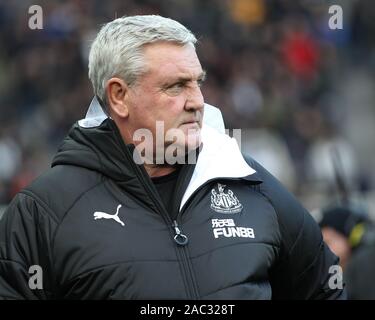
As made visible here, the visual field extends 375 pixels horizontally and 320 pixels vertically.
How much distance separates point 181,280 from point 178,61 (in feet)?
2.30

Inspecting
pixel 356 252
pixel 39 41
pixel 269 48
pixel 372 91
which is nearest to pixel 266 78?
pixel 269 48

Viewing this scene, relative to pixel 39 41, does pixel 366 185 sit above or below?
below

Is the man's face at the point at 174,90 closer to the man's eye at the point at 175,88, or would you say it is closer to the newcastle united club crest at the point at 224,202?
the man's eye at the point at 175,88

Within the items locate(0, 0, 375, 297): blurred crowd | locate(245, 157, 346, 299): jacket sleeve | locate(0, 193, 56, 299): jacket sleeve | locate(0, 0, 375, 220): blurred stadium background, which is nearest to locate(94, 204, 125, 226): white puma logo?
locate(0, 193, 56, 299): jacket sleeve

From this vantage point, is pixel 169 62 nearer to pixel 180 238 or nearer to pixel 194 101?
pixel 194 101

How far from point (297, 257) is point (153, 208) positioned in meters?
0.54

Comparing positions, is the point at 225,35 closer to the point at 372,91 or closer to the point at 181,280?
the point at 372,91

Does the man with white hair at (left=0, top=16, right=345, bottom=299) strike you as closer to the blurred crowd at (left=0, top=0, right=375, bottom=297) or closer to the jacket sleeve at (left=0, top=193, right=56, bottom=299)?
the jacket sleeve at (left=0, top=193, right=56, bottom=299)

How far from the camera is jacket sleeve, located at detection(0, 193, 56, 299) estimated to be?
3.23 m

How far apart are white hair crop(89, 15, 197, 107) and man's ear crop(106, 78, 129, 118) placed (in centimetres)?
2

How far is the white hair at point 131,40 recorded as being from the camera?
3.41 m

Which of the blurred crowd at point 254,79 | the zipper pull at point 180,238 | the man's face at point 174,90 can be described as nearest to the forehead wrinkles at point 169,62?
the man's face at point 174,90

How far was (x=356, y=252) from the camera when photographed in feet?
19.3

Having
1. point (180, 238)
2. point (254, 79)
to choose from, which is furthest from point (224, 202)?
point (254, 79)
